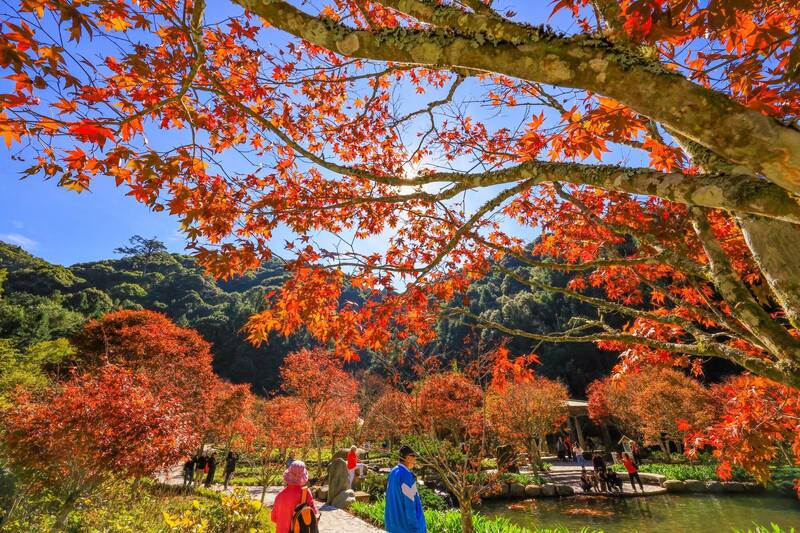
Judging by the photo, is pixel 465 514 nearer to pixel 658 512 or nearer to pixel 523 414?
pixel 658 512

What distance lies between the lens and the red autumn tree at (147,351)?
17.4m

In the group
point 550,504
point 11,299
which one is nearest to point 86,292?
point 11,299

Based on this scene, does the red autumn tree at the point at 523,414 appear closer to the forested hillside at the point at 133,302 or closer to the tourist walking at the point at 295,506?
the tourist walking at the point at 295,506

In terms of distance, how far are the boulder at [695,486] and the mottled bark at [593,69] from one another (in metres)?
16.3

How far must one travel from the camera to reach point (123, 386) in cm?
705

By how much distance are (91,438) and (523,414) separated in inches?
604

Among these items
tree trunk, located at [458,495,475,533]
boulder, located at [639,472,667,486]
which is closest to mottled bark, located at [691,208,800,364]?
tree trunk, located at [458,495,475,533]

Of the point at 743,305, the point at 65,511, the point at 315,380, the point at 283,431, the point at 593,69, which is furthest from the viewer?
the point at 315,380

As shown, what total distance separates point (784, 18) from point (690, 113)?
8.55ft

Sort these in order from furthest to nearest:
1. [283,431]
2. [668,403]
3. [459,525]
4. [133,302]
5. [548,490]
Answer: [133,302]
[668,403]
[283,431]
[548,490]
[459,525]

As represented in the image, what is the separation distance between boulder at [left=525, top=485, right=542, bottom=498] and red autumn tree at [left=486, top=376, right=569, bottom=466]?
7.74ft

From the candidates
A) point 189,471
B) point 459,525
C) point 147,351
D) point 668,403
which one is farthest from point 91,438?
point 668,403

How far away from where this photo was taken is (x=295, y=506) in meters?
4.23

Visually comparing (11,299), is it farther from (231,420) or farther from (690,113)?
(690,113)
